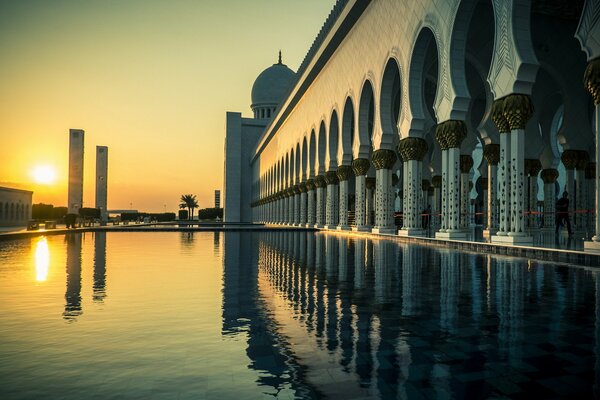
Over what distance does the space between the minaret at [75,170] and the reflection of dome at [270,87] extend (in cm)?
2625

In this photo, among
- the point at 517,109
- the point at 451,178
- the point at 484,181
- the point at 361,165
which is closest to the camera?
the point at 517,109

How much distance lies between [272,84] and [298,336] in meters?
54.2

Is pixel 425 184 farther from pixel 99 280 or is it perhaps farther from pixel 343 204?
pixel 99 280

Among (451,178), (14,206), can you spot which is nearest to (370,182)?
(451,178)

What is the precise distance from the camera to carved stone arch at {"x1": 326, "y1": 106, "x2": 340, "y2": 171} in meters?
22.2

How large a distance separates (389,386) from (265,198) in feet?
143

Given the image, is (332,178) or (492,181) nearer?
(492,181)

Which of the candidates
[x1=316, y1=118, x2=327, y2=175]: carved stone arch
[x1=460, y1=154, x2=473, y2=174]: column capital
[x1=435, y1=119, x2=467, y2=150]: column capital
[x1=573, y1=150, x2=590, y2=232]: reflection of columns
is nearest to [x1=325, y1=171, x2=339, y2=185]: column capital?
[x1=316, y1=118, x2=327, y2=175]: carved stone arch

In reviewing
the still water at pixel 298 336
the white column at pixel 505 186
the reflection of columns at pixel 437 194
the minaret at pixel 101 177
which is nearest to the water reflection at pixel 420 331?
the still water at pixel 298 336

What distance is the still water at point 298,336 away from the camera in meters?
2.03

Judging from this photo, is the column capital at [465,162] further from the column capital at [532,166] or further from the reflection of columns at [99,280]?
the reflection of columns at [99,280]

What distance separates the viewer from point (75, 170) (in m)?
32.8

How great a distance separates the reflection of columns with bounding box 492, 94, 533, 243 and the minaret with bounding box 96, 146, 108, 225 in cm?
3489

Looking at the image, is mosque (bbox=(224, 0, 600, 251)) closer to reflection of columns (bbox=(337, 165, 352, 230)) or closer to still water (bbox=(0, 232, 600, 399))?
reflection of columns (bbox=(337, 165, 352, 230))
